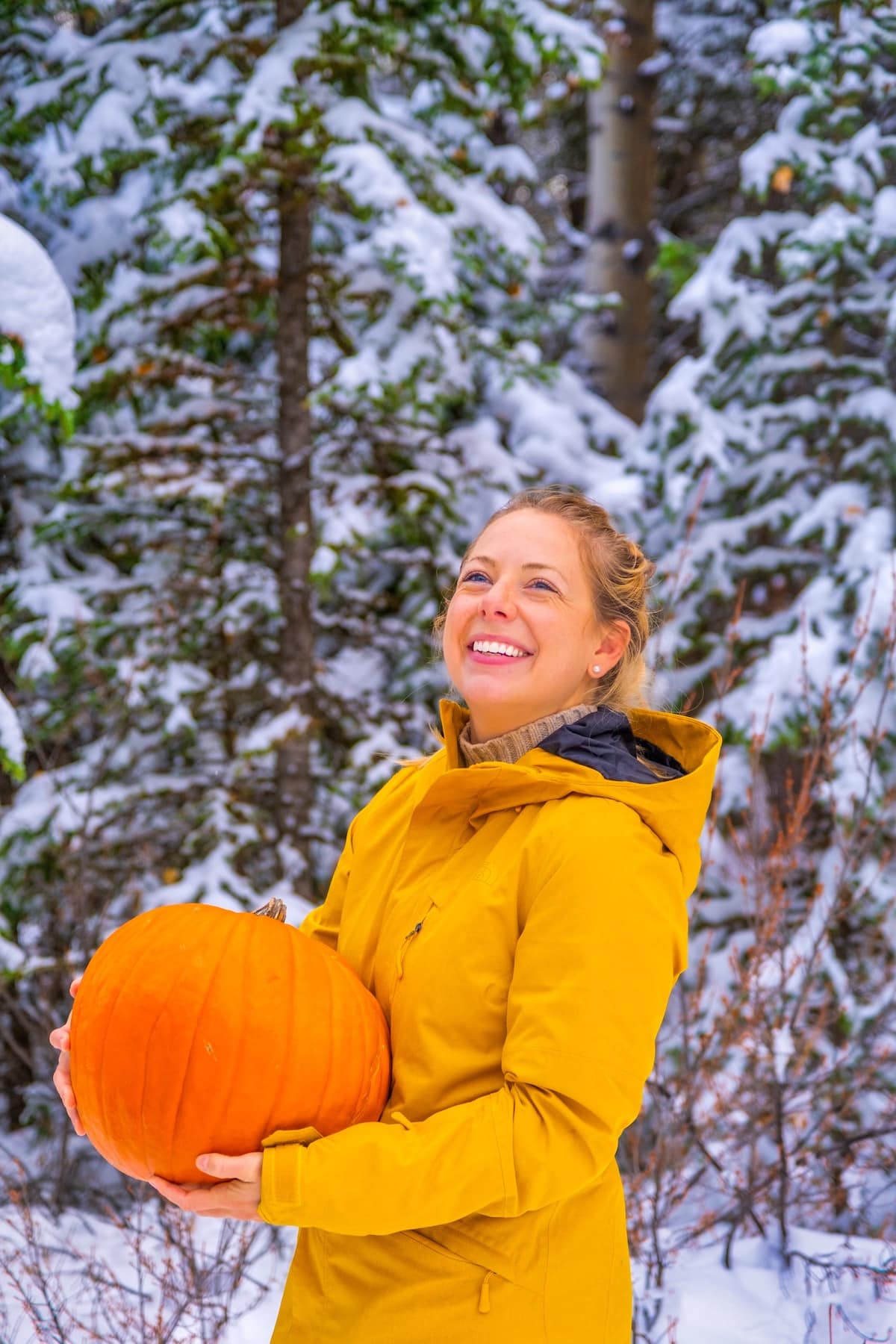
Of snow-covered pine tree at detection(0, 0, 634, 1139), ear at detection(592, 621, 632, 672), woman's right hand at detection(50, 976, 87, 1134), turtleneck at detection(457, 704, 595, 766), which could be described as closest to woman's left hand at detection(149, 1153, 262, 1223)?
woman's right hand at detection(50, 976, 87, 1134)

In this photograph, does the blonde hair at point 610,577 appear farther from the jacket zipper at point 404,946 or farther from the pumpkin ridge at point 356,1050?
the pumpkin ridge at point 356,1050

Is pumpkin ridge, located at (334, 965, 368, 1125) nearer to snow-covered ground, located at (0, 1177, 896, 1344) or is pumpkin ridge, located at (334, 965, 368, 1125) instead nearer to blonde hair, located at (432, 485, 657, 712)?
blonde hair, located at (432, 485, 657, 712)

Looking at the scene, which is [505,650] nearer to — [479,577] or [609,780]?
[479,577]

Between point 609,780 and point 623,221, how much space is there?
7.16 metres

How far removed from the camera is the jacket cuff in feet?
4.69

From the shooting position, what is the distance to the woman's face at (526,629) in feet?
5.90

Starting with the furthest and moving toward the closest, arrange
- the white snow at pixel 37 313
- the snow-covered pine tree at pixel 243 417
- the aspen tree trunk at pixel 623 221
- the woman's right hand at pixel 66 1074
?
the aspen tree trunk at pixel 623 221 → the snow-covered pine tree at pixel 243 417 → the white snow at pixel 37 313 → the woman's right hand at pixel 66 1074

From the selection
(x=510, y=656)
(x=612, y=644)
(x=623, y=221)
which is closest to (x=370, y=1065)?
(x=510, y=656)

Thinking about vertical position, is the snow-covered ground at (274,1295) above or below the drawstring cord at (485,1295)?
below

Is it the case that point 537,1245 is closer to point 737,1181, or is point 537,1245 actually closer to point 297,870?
point 737,1181

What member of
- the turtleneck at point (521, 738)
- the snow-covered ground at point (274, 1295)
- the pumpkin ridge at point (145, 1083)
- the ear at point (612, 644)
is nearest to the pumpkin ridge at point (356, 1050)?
the pumpkin ridge at point (145, 1083)

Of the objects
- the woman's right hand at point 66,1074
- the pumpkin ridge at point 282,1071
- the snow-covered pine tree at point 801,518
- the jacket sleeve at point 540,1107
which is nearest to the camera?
the jacket sleeve at point 540,1107

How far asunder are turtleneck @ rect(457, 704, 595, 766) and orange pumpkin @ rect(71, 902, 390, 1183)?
46 cm

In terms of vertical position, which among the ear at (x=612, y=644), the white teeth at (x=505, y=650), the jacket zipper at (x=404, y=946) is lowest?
the jacket zipper at (x=404, y=946)
